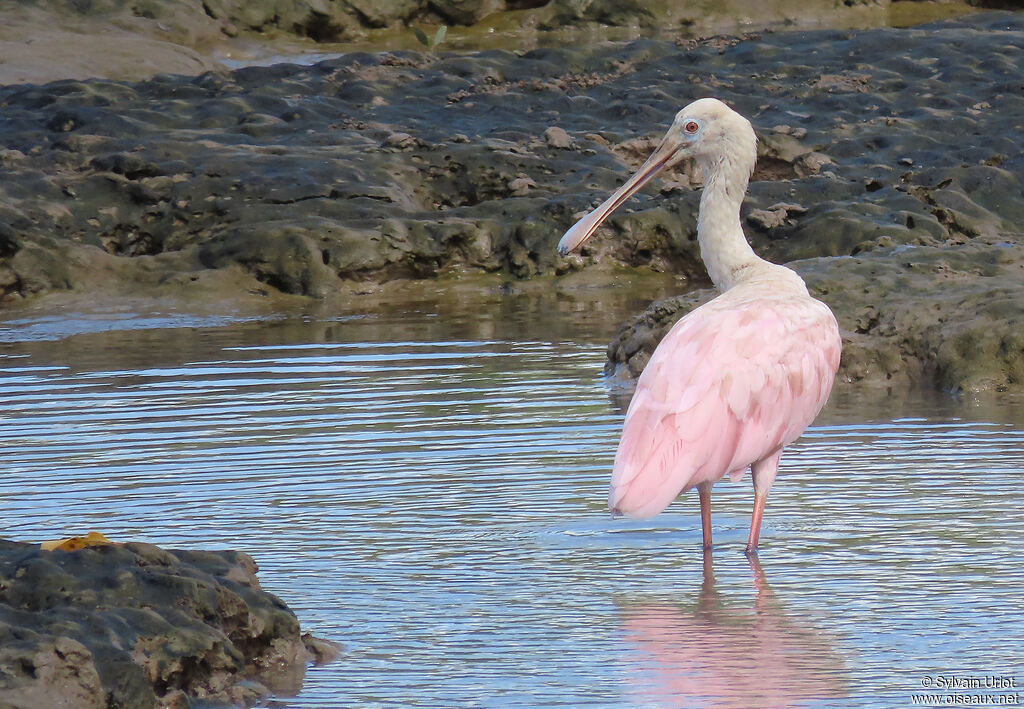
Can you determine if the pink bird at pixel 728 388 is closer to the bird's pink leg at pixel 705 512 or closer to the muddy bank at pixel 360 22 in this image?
the bird's pink leg at pixel 705 512

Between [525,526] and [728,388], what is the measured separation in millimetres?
877

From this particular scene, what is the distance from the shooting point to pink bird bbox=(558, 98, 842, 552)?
558cm

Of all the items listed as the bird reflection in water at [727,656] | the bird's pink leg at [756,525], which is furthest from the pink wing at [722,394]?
the bird reflection in water at [727,656]

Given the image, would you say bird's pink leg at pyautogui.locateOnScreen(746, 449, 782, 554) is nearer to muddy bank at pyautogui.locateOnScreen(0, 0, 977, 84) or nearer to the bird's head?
the bird's head

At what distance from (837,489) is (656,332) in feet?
9.64

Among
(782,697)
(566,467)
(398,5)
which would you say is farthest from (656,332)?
(398,5)

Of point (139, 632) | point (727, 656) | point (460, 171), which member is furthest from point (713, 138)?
point (460, 171)

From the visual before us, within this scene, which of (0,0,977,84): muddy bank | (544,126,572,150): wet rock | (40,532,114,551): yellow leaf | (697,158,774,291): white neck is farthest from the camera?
(0,0,977,84): muddy bank

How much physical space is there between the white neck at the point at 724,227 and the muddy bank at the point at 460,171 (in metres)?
3.01

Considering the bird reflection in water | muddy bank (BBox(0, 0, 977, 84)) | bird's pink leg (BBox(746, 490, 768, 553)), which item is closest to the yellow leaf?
the bird reflection in water

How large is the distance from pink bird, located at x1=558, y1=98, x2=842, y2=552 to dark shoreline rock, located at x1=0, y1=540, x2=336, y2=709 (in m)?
1.36

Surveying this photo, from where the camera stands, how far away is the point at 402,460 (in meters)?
7.29

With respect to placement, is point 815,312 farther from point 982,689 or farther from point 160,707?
point 160,707
